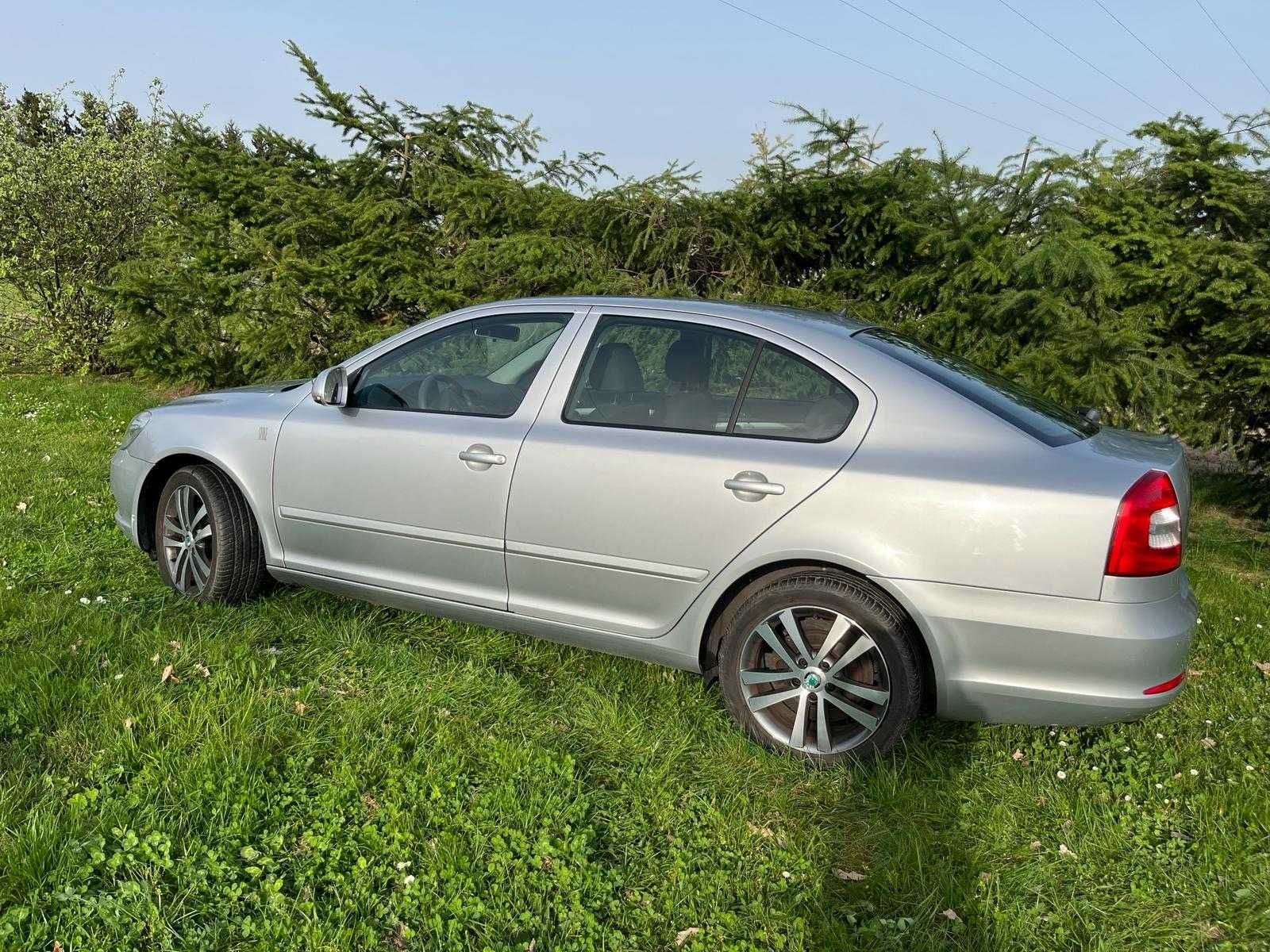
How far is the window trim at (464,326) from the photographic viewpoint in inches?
155

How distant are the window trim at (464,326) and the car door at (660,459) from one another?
0.39 feet

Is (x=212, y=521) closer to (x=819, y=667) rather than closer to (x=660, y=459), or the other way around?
(x=660, y=459)

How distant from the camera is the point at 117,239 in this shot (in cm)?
1395

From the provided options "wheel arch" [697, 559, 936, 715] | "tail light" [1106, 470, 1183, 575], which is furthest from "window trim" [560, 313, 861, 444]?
"tail light" [1106, 470, 1183, 575]

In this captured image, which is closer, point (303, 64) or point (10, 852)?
point (10, 852)

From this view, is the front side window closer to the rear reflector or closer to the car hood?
the car hood

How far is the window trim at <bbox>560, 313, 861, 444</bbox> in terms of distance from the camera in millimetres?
3355

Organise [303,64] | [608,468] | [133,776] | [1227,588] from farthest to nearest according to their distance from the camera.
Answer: [303,64] → [1227,588] → [608,468] → [133,776]

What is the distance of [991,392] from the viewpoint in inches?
138

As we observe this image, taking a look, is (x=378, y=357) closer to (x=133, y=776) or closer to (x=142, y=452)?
(x=142, y=452)

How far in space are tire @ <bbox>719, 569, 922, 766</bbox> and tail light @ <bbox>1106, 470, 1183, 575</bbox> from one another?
68 centimetres

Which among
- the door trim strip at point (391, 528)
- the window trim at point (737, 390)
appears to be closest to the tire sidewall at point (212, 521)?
the door trim strip at point (391, 528)

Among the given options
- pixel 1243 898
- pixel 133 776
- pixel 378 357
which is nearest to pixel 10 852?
pixel 133 776

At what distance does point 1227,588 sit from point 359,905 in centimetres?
479
